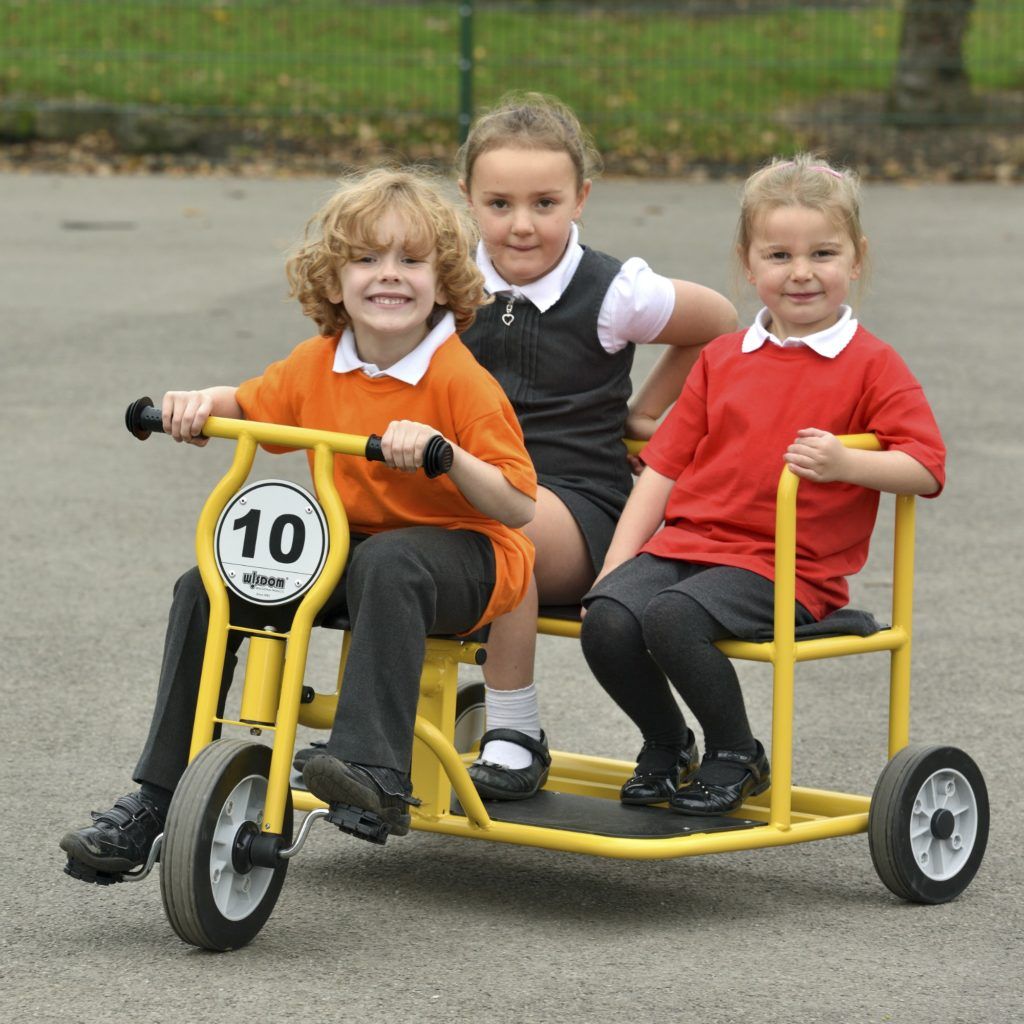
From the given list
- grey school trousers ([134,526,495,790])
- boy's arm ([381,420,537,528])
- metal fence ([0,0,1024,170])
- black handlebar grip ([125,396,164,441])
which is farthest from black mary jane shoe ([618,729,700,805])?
metal fence ([0,0,1024,170])

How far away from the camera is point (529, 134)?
418 cm

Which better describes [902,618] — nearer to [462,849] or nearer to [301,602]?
[462,849]

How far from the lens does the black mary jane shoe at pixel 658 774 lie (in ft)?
12.8

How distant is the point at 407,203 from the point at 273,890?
3.97ft

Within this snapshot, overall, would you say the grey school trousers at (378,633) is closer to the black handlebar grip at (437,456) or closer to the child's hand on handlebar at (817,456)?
the black handlebar grip at (437,456)

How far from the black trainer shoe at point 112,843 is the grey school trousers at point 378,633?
8cm

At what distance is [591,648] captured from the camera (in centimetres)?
380

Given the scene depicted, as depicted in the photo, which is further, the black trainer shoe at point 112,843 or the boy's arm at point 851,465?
the boy's arm at point 851,465

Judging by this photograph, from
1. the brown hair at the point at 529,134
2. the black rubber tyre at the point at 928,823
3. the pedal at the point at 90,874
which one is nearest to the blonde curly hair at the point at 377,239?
the brown hair at the point at 529,134

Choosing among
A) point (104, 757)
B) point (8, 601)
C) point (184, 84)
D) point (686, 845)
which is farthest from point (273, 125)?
point (686, 845)

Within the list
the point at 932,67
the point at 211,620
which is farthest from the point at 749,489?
the point at 932,67

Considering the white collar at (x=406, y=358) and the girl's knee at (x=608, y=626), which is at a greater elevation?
the white collar at (x=406, y=358)

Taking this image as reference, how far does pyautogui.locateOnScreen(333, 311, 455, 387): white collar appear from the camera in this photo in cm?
365

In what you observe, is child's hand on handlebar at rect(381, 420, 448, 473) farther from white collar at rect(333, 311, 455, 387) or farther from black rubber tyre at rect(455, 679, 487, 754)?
black rubber tyre at rect(455, 679, 487, 754)
